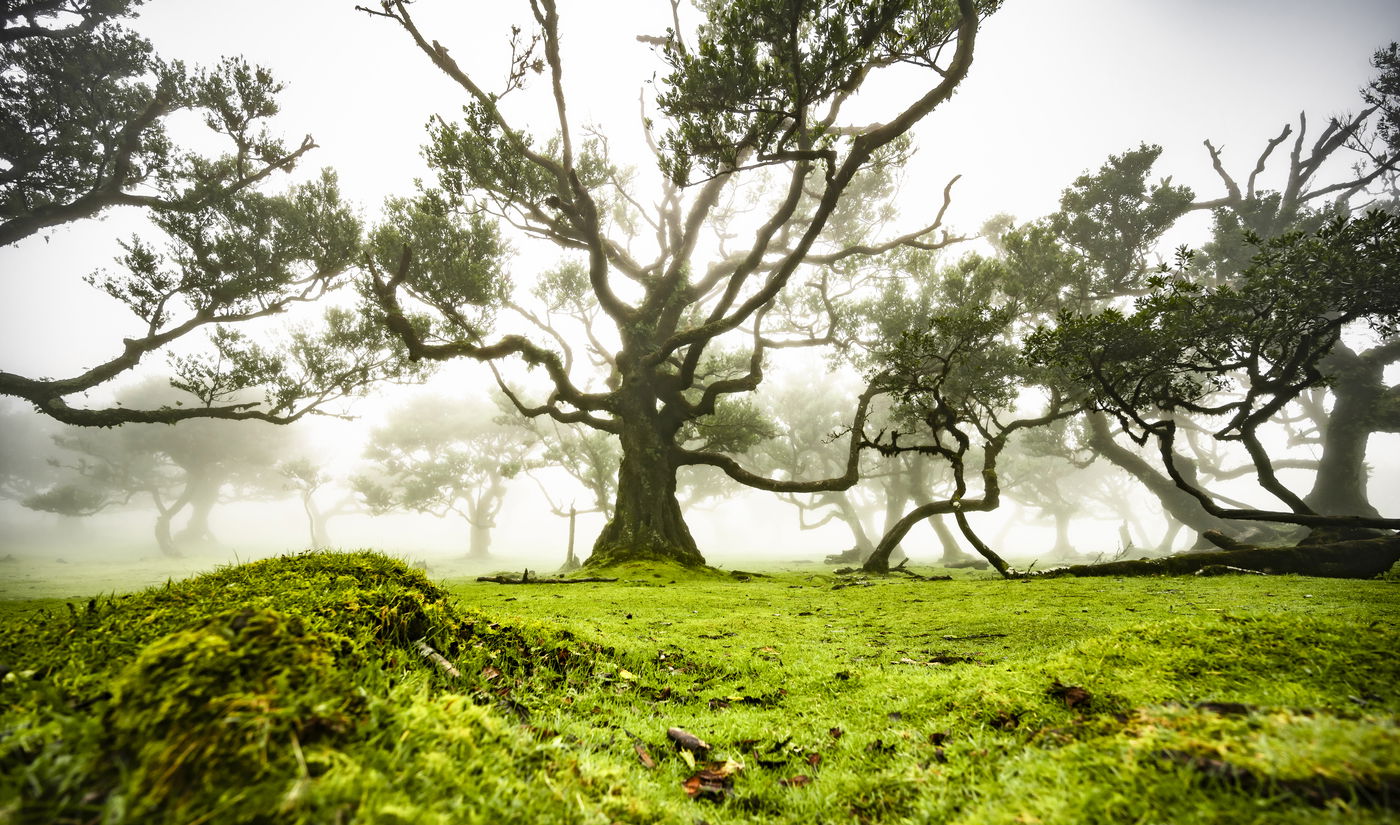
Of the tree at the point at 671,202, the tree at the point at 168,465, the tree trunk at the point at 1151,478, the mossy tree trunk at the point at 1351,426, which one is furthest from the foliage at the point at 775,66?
the tree at the point at 168,465

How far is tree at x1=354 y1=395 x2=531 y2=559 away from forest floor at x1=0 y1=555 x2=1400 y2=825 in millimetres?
44093

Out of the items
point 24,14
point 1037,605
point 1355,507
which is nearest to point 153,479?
point 24,14

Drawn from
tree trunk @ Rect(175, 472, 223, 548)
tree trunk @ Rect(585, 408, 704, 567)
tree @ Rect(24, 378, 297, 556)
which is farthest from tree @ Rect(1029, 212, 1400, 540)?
tree trunk @ Rect(175, 472, 223, 548)

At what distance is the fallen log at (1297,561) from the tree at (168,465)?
6480 cm

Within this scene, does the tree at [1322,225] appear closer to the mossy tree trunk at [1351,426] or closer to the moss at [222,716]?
the mossy tree trunk at [1351,426]

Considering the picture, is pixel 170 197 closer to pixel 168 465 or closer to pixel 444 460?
pixel 444 460

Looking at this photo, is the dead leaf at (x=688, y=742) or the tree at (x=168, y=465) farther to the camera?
the tree at (x=168, y=465)

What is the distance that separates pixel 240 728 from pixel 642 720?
2.40m

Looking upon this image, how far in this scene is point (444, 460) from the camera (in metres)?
44.6

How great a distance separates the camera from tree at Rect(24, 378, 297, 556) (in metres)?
44.0

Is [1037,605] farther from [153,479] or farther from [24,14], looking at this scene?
[153,479]

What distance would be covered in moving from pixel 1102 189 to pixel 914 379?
61.1ft

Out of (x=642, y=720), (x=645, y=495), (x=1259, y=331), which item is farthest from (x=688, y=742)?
(x=1259, y=331)

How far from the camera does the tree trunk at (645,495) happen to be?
1530cm
